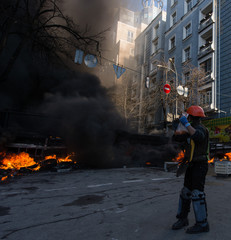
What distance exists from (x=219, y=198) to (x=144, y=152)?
5899mm

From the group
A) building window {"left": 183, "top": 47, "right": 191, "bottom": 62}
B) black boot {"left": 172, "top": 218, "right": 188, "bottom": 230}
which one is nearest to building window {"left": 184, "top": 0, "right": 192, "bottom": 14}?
building window {"left": 183, "top": 47, "right": 191, "bottom": 62}

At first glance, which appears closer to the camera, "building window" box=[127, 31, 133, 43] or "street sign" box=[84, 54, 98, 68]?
"street sign" box=[84, 54, 98, 68]

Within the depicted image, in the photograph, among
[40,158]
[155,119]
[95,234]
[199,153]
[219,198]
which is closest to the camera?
[95,234]

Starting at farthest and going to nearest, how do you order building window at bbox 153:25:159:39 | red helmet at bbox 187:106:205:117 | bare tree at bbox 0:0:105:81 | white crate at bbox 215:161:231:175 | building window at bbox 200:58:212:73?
building window at bbox 153:25:159:39
building window at bbox 200:58:212:73
bare tree at bbox 0:0:105:81
white crate at bbox 215:161:231:175
red helmet at bbox 187:106:205:117

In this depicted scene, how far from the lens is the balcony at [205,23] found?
48.0 ft

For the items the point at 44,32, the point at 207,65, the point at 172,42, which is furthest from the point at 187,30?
the point at 44,32

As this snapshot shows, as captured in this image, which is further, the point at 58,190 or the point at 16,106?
the point at 16,106

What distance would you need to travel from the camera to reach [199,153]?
216 cm

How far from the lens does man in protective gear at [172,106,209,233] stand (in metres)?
2.03

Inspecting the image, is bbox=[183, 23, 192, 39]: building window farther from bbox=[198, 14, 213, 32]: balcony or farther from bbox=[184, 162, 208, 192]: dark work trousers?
bbox=[184, 162, 208, 192]: dark work trousers

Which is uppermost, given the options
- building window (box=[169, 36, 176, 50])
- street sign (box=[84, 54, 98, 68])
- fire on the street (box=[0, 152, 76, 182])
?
building window (box=[169, 36, 176, 50])

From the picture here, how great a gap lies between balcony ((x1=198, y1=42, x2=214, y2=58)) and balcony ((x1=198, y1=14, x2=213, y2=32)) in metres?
1.46

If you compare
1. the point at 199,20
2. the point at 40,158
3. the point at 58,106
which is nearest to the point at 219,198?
the point at 40,158

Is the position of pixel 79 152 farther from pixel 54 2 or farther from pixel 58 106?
pixel 54 2
